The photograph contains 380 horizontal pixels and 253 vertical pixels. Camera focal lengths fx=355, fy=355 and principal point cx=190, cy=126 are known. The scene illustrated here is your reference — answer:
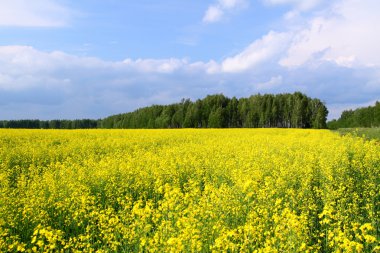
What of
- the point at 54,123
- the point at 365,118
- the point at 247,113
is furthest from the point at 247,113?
the point at 54,123

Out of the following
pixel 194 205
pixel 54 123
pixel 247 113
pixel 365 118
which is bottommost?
pixel 194 205

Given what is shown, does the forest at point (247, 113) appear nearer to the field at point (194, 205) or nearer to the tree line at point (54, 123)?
the tree line at point (54, 123)

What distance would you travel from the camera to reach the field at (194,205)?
5.28 m

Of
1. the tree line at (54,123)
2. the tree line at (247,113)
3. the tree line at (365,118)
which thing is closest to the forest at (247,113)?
the tree line at (247,113)

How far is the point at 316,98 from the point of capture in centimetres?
8488

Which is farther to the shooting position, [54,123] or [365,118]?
[54,123]

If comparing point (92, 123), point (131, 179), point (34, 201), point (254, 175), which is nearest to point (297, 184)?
point (254, 175)

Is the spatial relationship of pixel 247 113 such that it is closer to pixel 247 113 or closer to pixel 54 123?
pixel 247 113

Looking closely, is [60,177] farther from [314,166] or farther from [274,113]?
[274,113]

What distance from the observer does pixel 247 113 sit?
287 feet

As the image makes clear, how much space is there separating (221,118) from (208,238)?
79.9 metres

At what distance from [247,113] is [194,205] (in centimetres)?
8216

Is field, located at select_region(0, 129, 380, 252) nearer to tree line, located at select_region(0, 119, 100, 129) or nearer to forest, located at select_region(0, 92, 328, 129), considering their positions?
forest, located at select_region(0, 92, 328, 129)

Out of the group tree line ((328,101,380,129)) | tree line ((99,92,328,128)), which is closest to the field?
tree line ((99,92,328,128))
